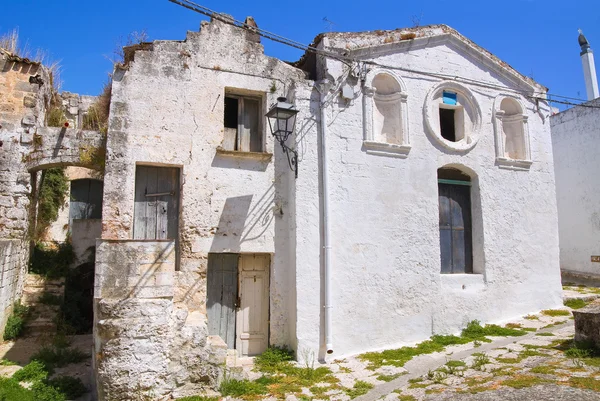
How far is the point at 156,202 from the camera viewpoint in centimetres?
859

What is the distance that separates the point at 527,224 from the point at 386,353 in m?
4.86

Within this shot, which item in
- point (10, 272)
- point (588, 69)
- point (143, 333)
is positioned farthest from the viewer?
point (588, 69)

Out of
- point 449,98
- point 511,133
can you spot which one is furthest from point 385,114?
point 511,133

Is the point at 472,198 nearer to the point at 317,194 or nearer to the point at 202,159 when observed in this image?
the point at 317,194

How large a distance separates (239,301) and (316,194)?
2.48m

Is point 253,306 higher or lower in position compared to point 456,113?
lower

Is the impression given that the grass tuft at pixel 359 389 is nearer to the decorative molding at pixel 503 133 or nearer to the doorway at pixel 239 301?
the doorway at pixel 239 301

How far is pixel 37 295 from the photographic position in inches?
390

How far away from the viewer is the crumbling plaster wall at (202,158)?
8250mm

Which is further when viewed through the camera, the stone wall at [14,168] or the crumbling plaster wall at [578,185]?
the crumbling plaster wall at [578,185]

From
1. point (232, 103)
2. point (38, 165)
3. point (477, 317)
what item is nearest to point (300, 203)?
point (232, 103)

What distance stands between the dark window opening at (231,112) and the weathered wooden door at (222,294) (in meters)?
2.62

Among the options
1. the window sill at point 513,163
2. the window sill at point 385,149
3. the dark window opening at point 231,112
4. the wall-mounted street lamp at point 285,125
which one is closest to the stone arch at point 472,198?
the window sill at point 513,163

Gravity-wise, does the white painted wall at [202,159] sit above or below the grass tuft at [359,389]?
above
